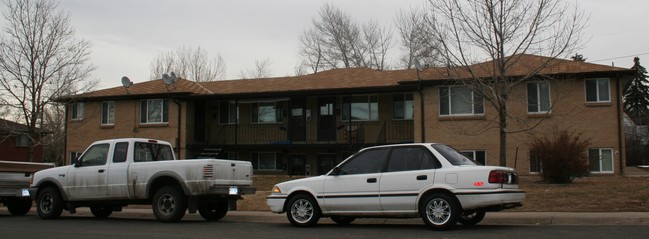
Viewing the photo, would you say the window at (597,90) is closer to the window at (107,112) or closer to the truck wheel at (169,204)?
the truck wheel at (169,204)

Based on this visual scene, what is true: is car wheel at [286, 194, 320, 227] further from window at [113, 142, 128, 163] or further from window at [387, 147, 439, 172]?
window at [113, 142, 128, 163]

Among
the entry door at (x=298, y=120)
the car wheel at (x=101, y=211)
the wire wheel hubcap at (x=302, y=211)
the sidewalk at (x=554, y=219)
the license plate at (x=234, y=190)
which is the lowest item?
the car wheel at (x=101, y=211)

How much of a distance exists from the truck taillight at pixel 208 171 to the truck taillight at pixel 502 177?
5.63 metres

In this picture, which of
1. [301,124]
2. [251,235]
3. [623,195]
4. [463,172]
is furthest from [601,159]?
[251,235]

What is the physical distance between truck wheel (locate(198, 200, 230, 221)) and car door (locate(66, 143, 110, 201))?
2172 mm

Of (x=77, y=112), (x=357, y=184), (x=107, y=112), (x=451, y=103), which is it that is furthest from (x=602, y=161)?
(x=77, y=112)

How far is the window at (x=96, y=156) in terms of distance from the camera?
13.4 meters

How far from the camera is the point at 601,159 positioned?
69.3ft

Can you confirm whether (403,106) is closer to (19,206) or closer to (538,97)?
(538,97)

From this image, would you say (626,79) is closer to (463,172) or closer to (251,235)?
(463,172)

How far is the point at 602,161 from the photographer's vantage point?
69.5 ft

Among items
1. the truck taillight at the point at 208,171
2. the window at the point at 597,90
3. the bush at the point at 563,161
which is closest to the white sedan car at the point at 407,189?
the truck taillight at the point at 208,171

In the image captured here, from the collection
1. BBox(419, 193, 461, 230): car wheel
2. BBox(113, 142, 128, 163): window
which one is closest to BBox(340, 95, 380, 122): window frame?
BBox(113, 142, 128, 163): window

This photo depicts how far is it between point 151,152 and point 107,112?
656 inches
